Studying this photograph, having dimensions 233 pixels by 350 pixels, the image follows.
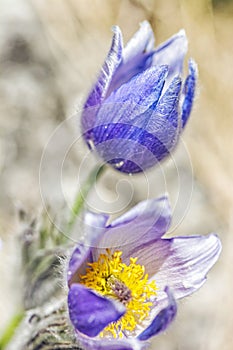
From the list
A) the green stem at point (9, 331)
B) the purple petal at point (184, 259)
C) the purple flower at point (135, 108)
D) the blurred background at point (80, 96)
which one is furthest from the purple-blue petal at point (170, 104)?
the blurred background at point (80, 96)

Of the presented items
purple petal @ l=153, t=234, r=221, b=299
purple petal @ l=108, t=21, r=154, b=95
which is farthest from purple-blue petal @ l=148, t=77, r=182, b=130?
purple petal @ l=153, t=234, r=221, b=299

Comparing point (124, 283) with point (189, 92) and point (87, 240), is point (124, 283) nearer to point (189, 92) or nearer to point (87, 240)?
point (87, 240)

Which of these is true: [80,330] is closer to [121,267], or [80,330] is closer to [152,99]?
[121,267]

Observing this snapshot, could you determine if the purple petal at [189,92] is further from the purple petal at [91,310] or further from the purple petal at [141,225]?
the purple petal at [91,310]

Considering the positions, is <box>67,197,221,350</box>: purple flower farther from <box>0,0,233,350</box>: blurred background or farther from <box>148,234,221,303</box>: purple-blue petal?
<box>0,0,233,350</box>: blurred background

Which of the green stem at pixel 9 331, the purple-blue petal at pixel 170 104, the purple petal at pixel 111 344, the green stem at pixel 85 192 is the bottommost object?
the purple petal at pixel 111 344

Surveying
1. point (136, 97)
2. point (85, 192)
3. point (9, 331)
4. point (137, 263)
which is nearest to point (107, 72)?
point (136, 97)
